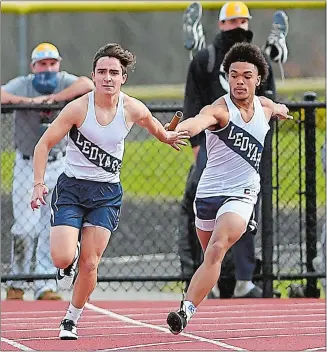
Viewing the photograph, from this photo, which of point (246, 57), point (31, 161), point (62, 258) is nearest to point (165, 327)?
point (62, 258)

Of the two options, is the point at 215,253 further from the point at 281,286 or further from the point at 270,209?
the point at 281,286

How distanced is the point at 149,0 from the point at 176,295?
6.40 meters

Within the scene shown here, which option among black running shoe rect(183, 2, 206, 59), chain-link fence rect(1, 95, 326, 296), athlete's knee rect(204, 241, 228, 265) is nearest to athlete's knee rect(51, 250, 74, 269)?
athlete's knee rect(204, 241, 228, 265)

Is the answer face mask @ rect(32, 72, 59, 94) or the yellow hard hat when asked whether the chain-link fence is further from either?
the yellow hard hat

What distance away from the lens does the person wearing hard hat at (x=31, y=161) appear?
9.80 m

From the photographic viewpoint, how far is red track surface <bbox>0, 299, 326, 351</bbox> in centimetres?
704

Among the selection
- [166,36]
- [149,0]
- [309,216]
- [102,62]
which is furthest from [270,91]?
[166,36]

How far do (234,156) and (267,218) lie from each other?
248 centimetres

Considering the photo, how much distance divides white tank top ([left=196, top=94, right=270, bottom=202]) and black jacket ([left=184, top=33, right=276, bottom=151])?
1.77 metres

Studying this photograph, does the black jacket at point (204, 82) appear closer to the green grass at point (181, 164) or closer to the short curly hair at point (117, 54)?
the green grass at point (181, 164)

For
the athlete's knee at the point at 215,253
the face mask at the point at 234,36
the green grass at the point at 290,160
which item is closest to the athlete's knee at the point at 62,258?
the athlete's knee at the point at 215,253

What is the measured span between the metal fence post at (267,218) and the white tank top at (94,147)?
2.82 m

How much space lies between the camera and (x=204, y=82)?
9523 mm

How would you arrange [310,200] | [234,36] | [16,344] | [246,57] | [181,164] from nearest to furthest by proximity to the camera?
[16,344] → [246,57] → [234,36] → [310,200] → [181,164]
